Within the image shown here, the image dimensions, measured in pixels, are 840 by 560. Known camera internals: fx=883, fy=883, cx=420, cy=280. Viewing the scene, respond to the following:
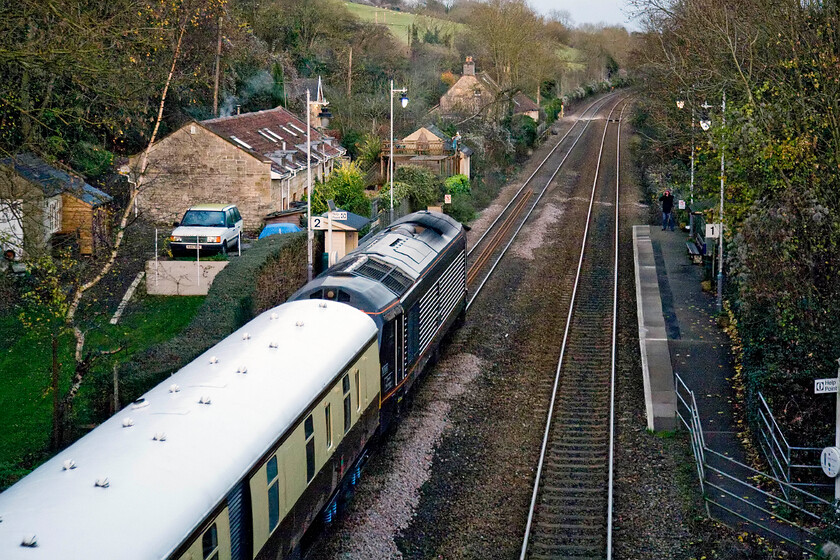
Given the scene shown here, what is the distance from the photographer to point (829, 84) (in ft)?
56.7

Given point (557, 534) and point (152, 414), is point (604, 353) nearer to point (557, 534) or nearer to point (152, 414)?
point (557, 534)

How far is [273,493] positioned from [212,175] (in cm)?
2324

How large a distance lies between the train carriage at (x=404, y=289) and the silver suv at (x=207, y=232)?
7.61 m

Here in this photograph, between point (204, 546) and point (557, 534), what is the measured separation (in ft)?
19.9

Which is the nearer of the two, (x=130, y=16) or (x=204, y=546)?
(x=204, y=546)

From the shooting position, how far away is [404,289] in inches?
593

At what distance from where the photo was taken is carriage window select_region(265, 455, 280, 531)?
28.7ft

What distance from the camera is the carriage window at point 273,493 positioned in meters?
8.74

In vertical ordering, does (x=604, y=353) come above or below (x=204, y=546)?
below

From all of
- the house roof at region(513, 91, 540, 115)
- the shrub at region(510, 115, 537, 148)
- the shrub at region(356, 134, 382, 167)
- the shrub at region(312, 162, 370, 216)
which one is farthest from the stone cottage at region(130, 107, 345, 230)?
the house roof at region(513, 91, 540, 115)

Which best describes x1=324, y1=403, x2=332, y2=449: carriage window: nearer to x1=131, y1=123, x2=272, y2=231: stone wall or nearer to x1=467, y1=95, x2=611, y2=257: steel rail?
x1=467, y1=95, x2=611, y2=257: steel rail

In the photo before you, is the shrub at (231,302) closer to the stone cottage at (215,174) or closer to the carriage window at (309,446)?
the carriage window at (309,446)

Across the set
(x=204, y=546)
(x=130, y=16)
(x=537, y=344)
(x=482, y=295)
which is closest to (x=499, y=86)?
(x=482, y=295)

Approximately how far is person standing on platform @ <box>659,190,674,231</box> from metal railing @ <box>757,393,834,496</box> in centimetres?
2039
